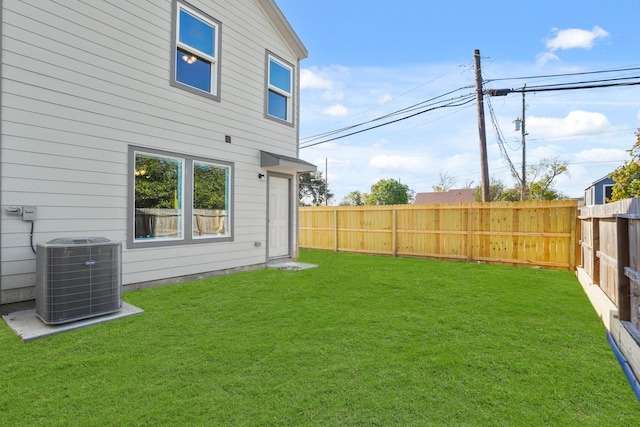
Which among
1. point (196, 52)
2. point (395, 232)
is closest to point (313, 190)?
point (395, 232)

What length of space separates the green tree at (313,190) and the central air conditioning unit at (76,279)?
30500 millimetres

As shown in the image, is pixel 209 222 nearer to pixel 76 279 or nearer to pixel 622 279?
pixel 76 279

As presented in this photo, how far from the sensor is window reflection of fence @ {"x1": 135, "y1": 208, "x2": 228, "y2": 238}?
4973 mm

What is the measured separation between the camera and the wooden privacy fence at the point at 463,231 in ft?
24.0

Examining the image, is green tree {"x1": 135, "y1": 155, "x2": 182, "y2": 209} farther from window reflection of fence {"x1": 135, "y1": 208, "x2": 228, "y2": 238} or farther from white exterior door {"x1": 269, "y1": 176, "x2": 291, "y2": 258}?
white exterior door {"x1": 269, "y1": 176, "x2": 291, "y2": 258}

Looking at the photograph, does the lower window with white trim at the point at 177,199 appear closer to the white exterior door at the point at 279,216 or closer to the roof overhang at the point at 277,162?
the roof overhang at the point at 277,162

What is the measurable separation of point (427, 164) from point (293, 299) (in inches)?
1380

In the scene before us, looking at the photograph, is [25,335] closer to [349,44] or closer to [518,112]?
[349,44]

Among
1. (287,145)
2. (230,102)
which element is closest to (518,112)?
(287,145)

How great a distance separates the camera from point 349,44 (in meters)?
12.4

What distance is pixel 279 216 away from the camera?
767cm

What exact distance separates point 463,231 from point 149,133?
305 inches

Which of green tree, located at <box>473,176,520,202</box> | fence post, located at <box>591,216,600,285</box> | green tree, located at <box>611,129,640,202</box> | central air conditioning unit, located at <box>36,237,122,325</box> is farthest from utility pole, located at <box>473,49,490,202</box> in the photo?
green tree, located at <box>473,176,520,202</box>

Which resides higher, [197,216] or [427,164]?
[427,164]
